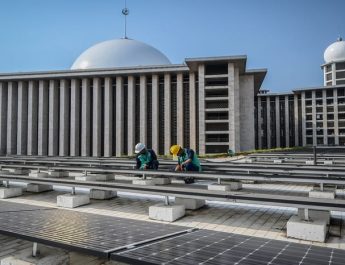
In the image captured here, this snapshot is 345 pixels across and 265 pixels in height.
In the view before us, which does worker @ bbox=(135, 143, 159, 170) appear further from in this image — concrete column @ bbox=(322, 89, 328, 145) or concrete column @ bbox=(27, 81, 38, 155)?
concrete column @ bbox=(322, 89, 328, 145)

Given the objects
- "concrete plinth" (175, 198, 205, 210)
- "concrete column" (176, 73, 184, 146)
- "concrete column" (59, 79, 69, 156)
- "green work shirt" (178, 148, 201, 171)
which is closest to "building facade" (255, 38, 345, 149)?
"concrete column" (176, 73, 184, 146)

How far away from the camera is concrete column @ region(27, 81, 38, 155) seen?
5166cm

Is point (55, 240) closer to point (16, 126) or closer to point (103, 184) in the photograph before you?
point (103, 184)

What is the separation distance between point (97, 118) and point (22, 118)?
14354 millimetres

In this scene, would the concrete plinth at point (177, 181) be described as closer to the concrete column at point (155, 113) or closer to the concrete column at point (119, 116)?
the concrete column at point (155, 113)

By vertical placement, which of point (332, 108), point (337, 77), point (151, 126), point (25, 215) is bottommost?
point (25, 215)

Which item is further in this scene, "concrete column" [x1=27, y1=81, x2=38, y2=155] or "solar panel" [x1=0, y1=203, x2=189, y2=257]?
"concrete column" [x1=27, y1=81, x2=38, y2=155]

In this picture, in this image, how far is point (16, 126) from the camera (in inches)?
2112

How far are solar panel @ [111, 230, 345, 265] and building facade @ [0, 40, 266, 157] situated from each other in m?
40.1

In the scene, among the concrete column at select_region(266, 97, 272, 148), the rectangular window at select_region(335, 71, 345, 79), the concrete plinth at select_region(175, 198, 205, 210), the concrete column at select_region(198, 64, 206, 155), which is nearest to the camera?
the concrete plinth at select_region(175, 198, 205, 210)

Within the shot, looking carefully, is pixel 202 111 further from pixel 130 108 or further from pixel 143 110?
pixel 130 108

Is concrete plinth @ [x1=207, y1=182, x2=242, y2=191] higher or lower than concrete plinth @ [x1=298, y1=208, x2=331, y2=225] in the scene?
higher

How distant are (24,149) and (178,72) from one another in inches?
1181

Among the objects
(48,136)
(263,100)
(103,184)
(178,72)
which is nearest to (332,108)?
(263,100)
